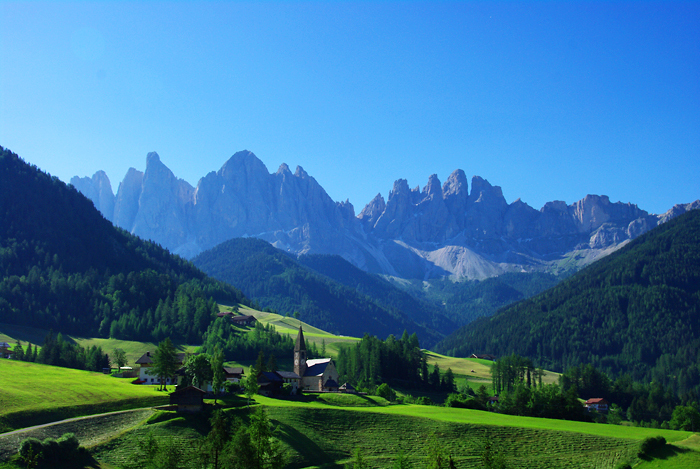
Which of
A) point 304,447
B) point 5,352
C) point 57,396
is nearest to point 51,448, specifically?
point 57,396

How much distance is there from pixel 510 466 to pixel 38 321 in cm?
15415

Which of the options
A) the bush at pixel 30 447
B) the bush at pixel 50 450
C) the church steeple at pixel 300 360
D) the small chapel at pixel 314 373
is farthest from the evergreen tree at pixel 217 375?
the bush at pixel 30 447

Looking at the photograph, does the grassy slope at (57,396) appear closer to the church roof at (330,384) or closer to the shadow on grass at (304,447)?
the shadow on grass at (304,447)

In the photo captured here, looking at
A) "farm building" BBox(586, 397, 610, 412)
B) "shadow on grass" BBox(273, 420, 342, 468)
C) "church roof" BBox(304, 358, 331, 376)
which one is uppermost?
"church roof" BBox(304, 358, 331, 376)

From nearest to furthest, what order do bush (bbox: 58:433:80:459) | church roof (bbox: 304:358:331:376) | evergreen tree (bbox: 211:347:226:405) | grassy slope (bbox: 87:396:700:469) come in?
bush (bbox: 58:433:80:459), grassy slope (bbox: 87:396:700:469), evergreen tree (bbox: 211:347:226:405), church roof (bbox: 304:358:331:376)

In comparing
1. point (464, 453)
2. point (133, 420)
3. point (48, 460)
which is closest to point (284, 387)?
point (133, 420)

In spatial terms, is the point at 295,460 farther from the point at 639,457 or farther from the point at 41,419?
the point at 639,457

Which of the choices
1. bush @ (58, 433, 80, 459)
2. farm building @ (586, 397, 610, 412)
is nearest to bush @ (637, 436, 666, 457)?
bush @ (58, 433, 80, 459)

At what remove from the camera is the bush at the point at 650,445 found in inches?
2682

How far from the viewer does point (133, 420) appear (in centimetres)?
7181

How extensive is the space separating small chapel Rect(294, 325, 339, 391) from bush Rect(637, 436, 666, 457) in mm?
55040

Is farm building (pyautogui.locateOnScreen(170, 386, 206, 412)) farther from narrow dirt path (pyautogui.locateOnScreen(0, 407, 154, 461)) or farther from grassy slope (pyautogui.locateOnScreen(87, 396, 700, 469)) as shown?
narrow dirt path (pyautogui.locateOnScreen(0, 407, 154, 461))

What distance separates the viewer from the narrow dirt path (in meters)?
59.7

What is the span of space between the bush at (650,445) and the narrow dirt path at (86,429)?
58772mm
